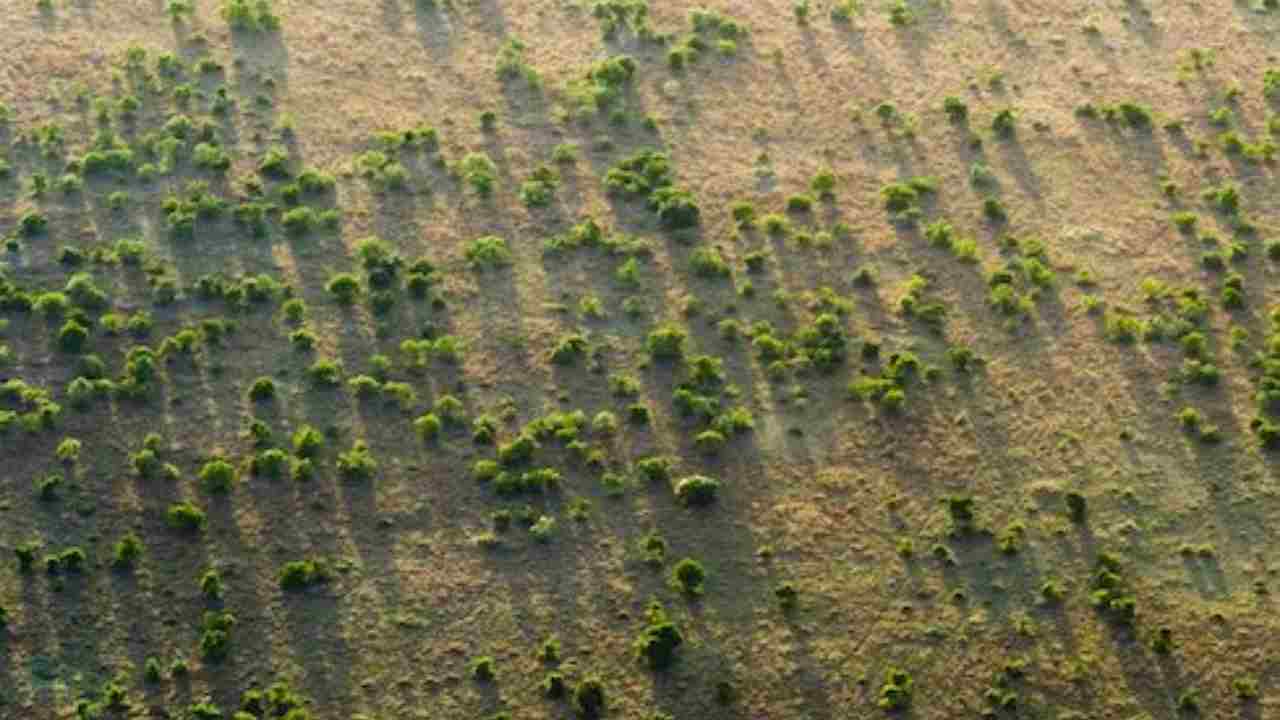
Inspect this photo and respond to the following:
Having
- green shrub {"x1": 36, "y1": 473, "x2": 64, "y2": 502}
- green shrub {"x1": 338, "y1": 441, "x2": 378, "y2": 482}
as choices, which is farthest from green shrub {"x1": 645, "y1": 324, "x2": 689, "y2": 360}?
green shrub {"x1": 36, "y1": 473, "x2": 64, "y2": 502}

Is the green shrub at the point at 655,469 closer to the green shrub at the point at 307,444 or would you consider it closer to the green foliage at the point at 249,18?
the green shrub at the point at 307,444

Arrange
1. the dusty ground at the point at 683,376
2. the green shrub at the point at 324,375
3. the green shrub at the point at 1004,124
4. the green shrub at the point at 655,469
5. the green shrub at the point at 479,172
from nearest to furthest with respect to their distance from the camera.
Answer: the dusty ground at the point at 683,376
the green shrub at the point at 655,469
the green shrub at the point at 324,375
the green shrub at the point at 479,172
the green shrub at the point at 1004,124

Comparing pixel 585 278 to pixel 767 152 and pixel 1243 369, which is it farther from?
pixel 1243 369

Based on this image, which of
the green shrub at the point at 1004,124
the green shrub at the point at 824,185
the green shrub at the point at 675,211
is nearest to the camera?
the green shrub at the point at 675,211

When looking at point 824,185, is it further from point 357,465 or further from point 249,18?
point 249,18

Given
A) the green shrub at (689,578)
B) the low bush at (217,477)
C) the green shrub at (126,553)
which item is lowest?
the green shrub at (689,578)

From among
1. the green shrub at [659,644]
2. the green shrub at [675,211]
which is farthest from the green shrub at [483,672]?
the green shrub at [675,211]

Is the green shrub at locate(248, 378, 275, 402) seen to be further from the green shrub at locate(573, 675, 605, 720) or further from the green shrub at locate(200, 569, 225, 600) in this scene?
the green shrub at locate(573, 675, 605, 720)

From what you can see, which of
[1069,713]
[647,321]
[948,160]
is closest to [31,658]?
[647,321]

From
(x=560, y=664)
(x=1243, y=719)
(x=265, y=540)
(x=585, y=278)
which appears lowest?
(x=1243, y=719)

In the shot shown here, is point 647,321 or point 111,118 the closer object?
point 647,321

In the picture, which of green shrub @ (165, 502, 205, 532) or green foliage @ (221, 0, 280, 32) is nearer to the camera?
green shrub @ (165, 502, 205, 532)
